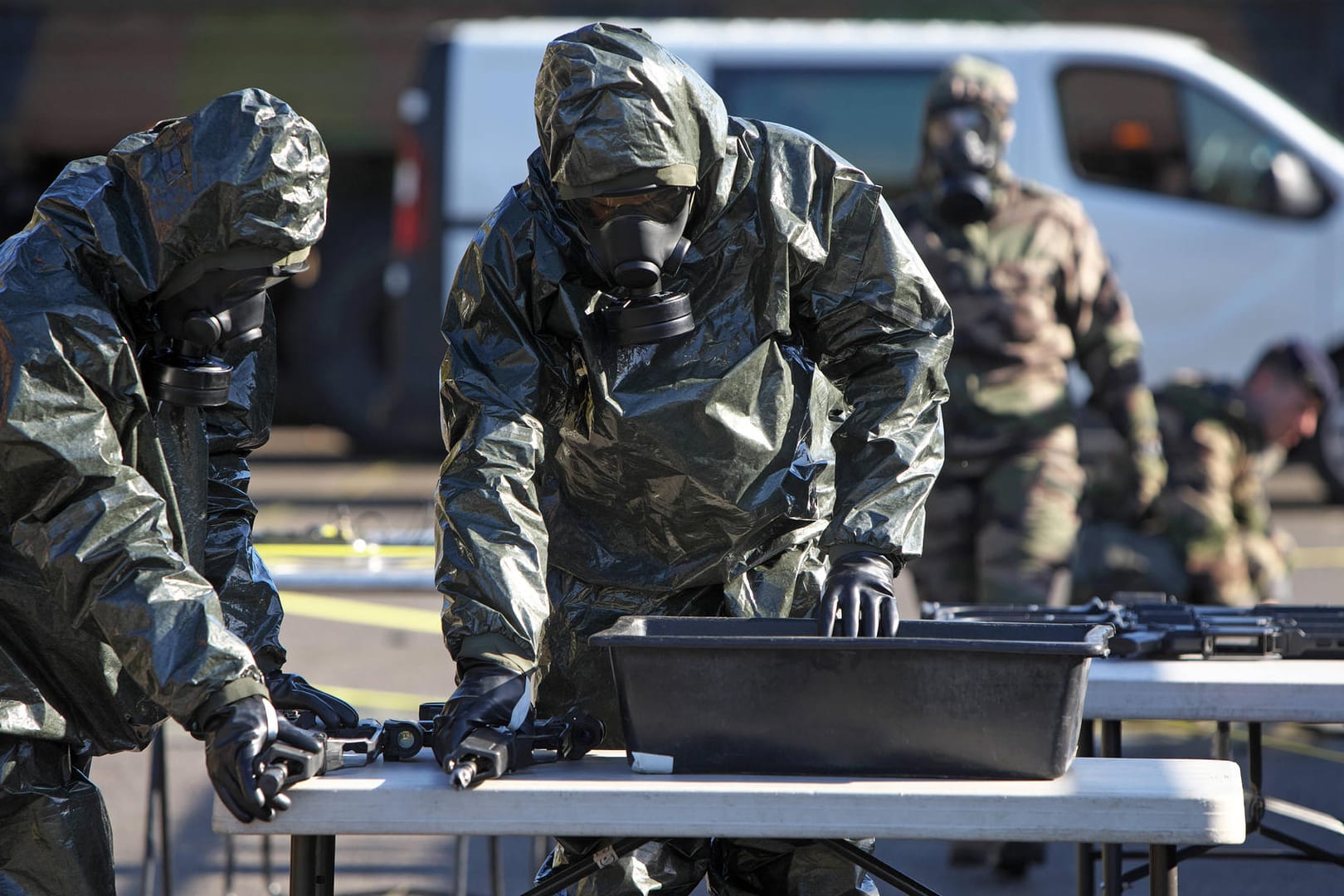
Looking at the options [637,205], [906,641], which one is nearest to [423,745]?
[906,641]

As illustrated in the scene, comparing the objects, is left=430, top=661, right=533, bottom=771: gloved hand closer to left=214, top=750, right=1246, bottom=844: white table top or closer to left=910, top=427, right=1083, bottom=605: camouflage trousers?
left=214, top=750, right=1246, bottom=844: white table top

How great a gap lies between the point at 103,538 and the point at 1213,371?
25.6 ft

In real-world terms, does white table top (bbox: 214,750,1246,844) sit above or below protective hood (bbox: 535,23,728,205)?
below

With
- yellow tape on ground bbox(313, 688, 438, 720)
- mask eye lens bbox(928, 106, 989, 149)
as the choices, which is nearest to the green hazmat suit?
mask eye lens bbox(928, 106, 989, 149)

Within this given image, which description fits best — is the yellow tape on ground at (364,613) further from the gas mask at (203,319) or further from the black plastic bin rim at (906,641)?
the black plastic bin rim at (906,641)

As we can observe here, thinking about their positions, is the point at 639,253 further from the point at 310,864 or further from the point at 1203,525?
the point at 1203,525

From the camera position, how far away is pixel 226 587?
8.96 ft

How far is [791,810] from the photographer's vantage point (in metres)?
2.14

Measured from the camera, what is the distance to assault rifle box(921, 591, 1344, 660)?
9.96ft

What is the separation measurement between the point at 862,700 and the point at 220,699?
33.0 inches

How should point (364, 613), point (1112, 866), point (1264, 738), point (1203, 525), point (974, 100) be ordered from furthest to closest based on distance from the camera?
point (364, 613)
point (1264, 738)
point (1203, 525)
point (974, 100)
point (1112, 866)

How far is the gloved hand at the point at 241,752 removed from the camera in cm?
211

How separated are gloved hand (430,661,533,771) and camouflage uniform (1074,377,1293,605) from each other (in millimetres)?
3129

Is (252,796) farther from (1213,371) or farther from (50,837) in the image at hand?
(1213,371)
